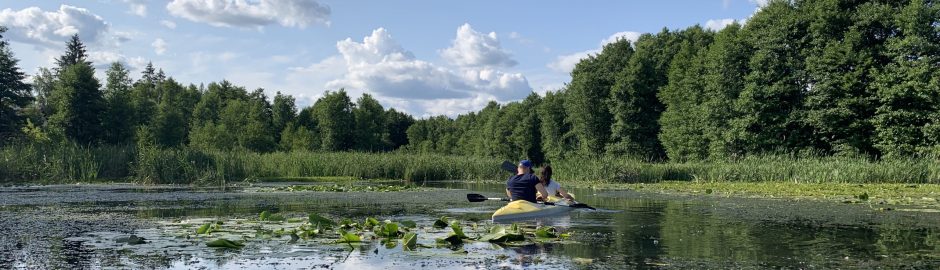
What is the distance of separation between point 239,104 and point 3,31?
80.2 ft

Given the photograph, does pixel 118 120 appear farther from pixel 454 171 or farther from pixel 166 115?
pixel 454 171

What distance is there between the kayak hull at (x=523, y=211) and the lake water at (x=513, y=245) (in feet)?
0.82

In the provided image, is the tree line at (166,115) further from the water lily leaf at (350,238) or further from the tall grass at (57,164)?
the water lily leaf at (350,238)

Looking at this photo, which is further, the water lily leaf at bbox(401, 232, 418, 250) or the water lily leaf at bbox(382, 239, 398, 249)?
the water lily leaf at bbox(382, 239, 398, 249)

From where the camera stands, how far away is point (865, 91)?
1636 inches

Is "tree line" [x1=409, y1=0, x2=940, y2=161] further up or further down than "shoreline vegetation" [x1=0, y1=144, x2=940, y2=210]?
further up

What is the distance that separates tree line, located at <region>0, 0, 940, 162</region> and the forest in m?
0.11

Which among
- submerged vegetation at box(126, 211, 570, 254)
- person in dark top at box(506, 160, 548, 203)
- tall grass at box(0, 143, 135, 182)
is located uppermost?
tall grass at box(0, 143, 135, 182)

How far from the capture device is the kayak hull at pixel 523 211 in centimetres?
1471

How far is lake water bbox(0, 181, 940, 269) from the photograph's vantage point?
371 inches

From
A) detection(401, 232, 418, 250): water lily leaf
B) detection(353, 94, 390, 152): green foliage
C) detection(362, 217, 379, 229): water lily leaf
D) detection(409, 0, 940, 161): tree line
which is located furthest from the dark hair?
detection(353, 94, 390, 152): green foliage

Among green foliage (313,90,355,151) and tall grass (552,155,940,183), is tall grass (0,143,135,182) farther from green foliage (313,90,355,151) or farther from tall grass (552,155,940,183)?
green foliage (313,90,355,151)

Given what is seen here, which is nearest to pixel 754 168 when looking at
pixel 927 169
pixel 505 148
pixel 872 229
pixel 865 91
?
pixel 927 169

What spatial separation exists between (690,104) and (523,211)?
3987 cm
